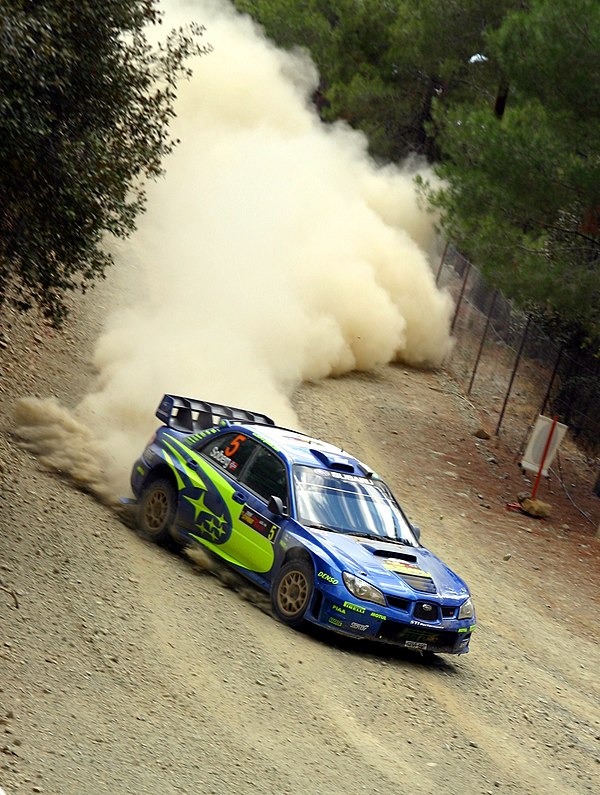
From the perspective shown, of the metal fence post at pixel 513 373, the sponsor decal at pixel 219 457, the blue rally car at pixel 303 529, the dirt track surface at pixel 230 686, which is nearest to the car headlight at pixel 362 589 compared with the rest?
the blue rally car at pixel 303 529

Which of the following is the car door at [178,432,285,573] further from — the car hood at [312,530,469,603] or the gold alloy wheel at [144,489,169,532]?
the car hood at [312,530,469,603]

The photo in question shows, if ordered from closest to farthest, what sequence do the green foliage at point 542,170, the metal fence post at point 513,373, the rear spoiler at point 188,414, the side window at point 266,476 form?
the side window at point 266,476
the rear spoiler at point 188,414
the green foliage at point 542,170
the metal fence post at point 513,373

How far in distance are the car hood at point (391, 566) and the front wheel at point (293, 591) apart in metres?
0.29

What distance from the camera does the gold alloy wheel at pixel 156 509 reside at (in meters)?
12.2

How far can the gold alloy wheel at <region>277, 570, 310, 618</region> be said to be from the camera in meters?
10.3

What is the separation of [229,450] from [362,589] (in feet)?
8.45

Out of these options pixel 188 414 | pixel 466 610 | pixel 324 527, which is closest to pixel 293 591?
pixel 324 527

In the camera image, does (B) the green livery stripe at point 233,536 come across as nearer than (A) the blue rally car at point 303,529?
No

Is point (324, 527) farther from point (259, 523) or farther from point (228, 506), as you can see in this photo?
point (228, 506)

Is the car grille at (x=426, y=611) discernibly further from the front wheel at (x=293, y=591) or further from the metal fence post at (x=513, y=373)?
the metal fence post at (x=513, y=373)

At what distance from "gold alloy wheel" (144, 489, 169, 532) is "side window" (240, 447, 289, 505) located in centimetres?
104

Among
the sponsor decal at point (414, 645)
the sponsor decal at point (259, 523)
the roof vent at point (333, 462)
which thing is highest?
the roof vent at point (333, 462)

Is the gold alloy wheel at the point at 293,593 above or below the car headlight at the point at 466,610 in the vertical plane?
below

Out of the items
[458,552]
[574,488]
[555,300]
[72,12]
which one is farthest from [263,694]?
[574,488]
